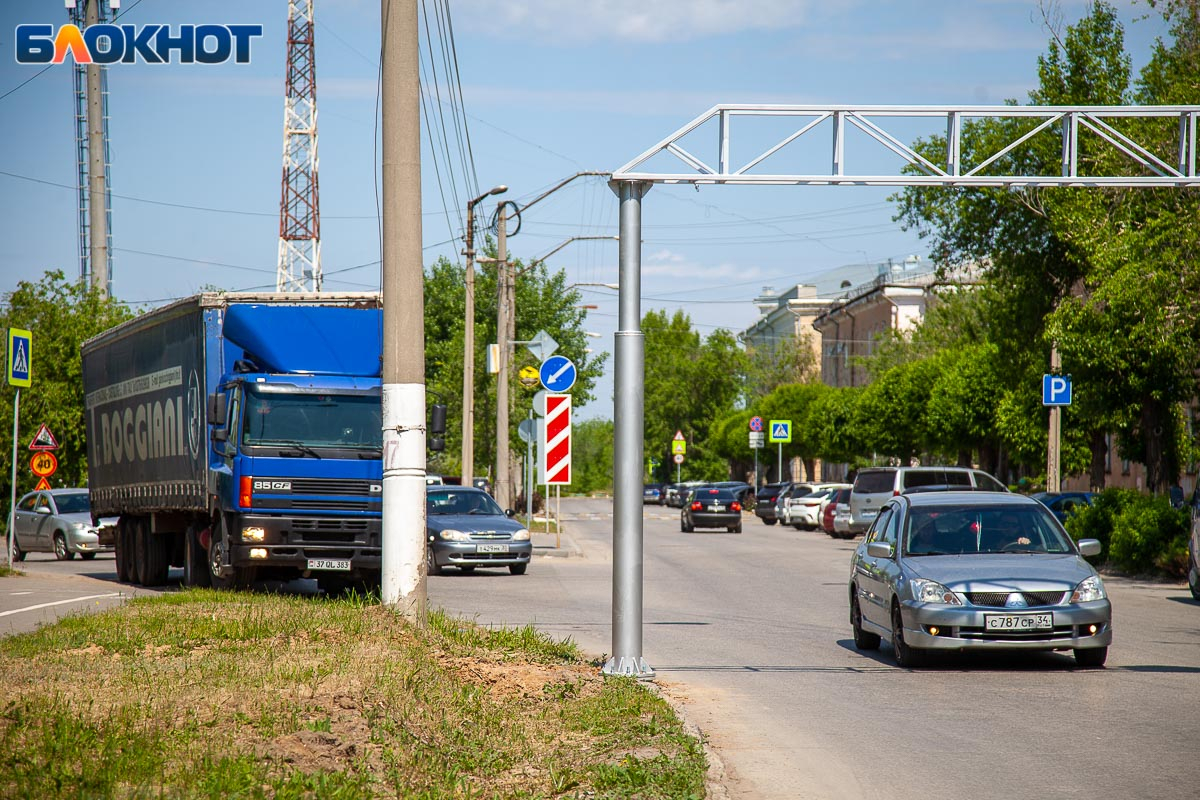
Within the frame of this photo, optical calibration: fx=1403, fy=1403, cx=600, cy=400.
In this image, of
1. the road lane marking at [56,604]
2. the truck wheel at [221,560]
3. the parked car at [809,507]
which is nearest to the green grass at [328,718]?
the road lane marking at [56,604]

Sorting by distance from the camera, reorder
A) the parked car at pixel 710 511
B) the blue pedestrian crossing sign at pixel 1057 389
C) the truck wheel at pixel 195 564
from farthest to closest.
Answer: the parked car at pixel 710 511
the blue pedestrian crossing sign at pixel 1057 389
the truck wheel at pixel 195 564

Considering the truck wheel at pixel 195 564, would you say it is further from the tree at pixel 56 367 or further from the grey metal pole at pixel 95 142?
the tree at pixel 56 367

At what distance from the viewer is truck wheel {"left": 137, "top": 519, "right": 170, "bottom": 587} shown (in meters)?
21.7

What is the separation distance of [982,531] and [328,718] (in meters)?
7.49

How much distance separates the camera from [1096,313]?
1081 inches

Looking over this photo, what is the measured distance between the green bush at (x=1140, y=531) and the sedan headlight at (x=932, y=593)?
42.2ft

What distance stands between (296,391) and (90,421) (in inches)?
333

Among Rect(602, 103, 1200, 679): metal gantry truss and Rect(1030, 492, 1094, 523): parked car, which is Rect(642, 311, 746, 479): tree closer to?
Rect(1030, 492, 1094, 523): parked car

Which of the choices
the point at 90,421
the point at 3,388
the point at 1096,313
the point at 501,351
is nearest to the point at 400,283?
the point at 90,421

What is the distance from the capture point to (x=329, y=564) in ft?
58.6

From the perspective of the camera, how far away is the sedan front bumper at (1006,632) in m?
11.8

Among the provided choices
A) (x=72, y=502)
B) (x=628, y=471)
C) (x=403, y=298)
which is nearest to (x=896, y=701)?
(x=628, y=471)

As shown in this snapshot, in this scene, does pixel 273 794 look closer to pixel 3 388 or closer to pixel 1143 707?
pixel 1143 707

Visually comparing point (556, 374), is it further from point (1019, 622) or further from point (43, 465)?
point (1019, 622)
